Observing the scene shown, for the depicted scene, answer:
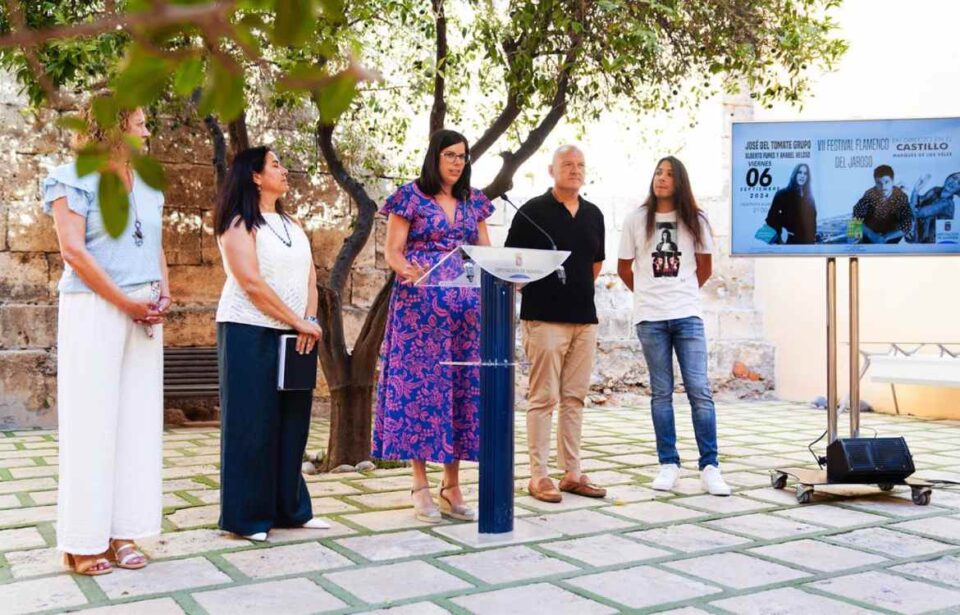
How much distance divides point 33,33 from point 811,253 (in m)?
4.28

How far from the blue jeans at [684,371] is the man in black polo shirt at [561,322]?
0.33 m

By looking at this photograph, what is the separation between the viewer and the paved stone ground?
9.45 feet

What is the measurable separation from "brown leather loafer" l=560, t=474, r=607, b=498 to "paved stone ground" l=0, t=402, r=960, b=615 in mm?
82

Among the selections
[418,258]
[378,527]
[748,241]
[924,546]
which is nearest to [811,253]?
[748,241]

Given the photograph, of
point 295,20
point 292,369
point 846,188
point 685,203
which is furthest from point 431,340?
→ point 295,20

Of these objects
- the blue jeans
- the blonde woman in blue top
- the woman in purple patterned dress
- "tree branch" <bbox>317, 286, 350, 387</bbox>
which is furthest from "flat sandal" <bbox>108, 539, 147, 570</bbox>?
the blue jeans

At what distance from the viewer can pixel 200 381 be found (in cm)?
739

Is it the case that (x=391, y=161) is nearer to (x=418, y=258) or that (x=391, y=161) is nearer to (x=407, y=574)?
A: (x=418, y=258)

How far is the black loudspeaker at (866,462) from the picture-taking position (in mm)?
4383

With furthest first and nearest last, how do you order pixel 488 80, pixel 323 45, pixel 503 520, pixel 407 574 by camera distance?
1. pixel 488 80
2. pixel 503 520
3. pixel 407 574
4. pixel 323 45

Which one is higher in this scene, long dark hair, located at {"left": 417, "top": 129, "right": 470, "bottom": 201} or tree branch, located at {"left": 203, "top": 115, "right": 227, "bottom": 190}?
tree branch, located at {"left": 203, "top": 115, "right": 227, "bottom": 190}

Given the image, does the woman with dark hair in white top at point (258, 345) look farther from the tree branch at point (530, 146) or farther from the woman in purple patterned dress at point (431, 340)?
the tree branch at point (530, 146)

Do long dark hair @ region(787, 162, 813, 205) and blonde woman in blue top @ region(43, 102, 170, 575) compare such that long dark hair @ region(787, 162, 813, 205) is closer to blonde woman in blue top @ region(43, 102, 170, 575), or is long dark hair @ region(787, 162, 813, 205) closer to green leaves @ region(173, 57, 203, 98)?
blonde woman in blue top @ region(43, 102, 170, 575)

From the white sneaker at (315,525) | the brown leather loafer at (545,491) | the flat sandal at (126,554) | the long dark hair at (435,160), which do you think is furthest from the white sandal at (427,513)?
the long dark hair at (435,160)
